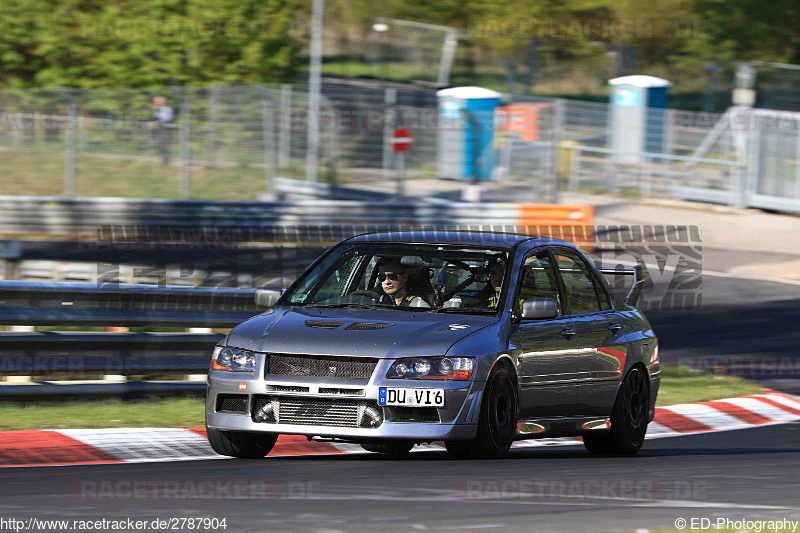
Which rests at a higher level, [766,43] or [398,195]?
[766,43]

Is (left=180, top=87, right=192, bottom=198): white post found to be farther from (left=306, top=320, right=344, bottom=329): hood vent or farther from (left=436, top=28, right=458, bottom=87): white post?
(left=436, top=28, right=458, bottom=87): white post

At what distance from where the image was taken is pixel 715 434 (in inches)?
430

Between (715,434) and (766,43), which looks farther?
(766,43)

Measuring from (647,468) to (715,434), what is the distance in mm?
2932

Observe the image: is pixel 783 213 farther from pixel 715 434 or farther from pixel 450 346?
pixel 450 346

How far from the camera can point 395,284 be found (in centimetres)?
867

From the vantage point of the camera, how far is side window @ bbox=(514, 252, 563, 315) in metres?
8.71

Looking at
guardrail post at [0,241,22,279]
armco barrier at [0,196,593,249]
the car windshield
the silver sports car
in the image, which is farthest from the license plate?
armco barrier at [0,196,593,249]

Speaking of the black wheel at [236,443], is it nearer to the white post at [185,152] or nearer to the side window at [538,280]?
the side window at [538,280]

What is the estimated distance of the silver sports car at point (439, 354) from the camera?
7.63m

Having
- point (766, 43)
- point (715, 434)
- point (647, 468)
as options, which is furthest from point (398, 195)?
point (766, 43)

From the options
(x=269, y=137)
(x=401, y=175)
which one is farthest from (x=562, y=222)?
(x=269, y=137)

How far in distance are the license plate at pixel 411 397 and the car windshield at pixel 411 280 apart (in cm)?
88
